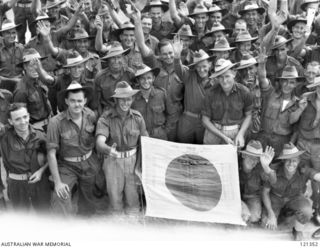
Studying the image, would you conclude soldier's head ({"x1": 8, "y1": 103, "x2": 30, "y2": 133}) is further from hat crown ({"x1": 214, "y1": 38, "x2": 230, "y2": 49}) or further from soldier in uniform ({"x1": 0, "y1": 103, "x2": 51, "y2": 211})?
hat crown ({"x1": 214, "y1": 38, "x2": 230, "y2": 49})

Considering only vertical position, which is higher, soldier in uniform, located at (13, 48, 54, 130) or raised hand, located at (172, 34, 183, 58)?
raised hand, located at (172, 34, 183, 58)

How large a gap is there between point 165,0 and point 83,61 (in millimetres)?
3141

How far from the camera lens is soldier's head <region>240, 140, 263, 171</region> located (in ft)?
22.4

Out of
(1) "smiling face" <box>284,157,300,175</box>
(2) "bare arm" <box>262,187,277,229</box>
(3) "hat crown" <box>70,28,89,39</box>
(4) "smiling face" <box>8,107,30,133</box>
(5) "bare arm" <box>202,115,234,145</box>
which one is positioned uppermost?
(3) "hat crown" <box>70,28,89,39</box>

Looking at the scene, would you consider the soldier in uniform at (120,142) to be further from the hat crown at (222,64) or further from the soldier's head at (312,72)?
the soldier's head at (312,72)

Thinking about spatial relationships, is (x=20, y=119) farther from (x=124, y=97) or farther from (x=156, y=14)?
(x=156, y=14)

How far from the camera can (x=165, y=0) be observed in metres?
10.1

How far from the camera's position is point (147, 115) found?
7527mm

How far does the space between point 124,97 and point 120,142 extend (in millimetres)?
648

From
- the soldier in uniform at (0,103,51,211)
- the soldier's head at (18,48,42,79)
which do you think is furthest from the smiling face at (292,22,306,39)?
the soldier in uniform at (0,103,51,211)

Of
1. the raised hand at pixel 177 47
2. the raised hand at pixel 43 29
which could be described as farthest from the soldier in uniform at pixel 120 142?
the raised hand at pixel 43 29

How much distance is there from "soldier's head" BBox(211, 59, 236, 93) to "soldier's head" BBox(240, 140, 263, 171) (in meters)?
0.90

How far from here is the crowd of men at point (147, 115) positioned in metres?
6.80

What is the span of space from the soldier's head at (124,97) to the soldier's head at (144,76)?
51 centimetres
